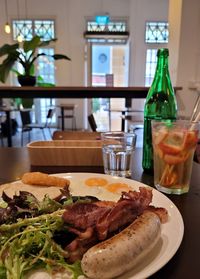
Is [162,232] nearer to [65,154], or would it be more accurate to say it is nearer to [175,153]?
[175,153]

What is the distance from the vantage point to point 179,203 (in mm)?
710

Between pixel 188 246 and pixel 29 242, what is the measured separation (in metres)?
0.30

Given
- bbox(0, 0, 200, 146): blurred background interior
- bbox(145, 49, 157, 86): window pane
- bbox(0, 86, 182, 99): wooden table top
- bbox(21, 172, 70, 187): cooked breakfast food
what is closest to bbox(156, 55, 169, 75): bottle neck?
bbox(21, 172, 70, 187): cooked breakfast food

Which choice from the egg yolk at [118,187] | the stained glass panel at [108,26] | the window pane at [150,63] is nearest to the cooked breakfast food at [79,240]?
the egg yolk at [118,187]

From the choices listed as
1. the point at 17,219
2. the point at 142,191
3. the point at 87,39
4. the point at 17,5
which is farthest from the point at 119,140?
the point at 17,5

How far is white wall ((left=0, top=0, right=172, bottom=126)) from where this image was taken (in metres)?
6.36

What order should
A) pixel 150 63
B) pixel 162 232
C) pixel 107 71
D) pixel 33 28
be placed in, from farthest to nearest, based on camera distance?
pixel 107 71
pixel 33 28
pixel 150 63
pixel 162 232

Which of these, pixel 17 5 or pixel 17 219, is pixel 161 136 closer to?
pixel 17 219

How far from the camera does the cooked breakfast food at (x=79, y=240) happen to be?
0.39 m

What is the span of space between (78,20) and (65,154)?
648 cm

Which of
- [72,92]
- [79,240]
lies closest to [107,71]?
[72,92]

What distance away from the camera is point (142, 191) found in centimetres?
56

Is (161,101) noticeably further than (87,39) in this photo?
No

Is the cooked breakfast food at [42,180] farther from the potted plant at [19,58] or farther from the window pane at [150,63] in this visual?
the window pane at [150,63]
